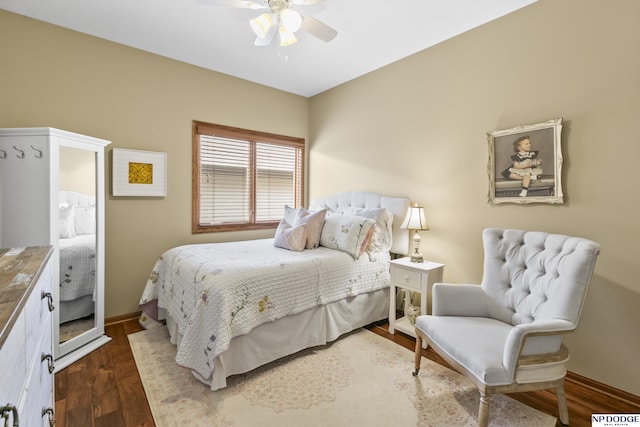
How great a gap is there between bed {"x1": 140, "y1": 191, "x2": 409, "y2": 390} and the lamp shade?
28 cm

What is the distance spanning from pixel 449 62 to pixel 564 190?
1553 mm

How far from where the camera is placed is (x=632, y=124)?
6.45 feet

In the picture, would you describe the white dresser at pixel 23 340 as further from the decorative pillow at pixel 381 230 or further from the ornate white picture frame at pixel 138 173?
the decorative pillow at pixel 381 230

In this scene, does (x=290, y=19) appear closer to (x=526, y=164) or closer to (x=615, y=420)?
(x=526, y=164)

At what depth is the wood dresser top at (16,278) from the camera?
2.55 ft

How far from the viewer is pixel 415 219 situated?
292cm

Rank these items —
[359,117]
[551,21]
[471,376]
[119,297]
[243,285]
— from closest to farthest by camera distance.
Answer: [471,376]
[243,285]
[551,21]
[119,297]
[359,117]

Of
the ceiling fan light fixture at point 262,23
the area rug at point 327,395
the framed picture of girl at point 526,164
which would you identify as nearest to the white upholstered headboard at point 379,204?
the framed picture of girl at point 526,164

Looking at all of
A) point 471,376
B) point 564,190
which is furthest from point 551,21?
point 471,376

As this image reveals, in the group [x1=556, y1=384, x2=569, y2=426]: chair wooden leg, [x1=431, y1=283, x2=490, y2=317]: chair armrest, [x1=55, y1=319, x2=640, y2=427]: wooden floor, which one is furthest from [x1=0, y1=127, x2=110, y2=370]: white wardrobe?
[x1=556, y1=384, x2=569, y2=426]: chair wooden leg

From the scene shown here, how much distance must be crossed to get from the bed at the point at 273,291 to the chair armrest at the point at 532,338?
4.58ft

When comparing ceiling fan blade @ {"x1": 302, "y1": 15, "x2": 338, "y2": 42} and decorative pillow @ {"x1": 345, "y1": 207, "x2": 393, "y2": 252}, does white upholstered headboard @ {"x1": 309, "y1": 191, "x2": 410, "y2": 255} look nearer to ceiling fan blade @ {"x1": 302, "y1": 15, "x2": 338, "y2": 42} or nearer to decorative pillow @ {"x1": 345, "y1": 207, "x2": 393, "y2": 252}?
decorative pillow @ {"x1": 345, "y1": 207, "x2": 393, "y2": 252}

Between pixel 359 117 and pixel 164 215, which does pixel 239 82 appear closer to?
pixel 359 117

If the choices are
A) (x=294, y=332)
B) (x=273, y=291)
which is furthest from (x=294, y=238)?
(x=294, y=332)
